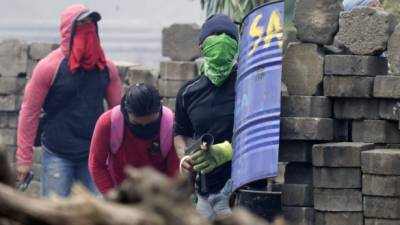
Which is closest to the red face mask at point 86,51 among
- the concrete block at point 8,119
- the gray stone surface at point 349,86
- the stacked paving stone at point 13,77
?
the gray stone surface at point 349,86

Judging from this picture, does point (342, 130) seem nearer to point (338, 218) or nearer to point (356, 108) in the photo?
point (356, 108)

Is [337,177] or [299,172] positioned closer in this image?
[337,177]

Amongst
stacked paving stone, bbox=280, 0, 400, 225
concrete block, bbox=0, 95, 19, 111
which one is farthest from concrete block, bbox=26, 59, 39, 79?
stacked paving stone, bbox=280, 0, 400, 225

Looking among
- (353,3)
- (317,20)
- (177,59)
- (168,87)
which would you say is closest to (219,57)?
(317,20)

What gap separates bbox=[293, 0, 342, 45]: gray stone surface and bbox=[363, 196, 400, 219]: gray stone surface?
1.03m

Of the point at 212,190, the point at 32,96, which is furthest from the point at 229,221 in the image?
the point at 32,96

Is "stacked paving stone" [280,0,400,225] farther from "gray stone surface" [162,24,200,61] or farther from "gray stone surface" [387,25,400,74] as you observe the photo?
"gray stone surface" [162,24,200,61]

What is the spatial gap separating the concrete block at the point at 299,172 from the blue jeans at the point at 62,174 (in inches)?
69.0

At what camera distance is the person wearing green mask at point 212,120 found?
860 centimetres

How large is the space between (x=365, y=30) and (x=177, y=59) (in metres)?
4.10

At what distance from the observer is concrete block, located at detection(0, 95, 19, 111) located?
14523 millimetres

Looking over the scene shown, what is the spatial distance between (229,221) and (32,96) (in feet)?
27.2

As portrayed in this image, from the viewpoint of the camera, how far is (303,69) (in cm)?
927

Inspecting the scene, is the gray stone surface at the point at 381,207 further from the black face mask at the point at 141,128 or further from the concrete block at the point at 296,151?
the black face mask at the point at 141,128
